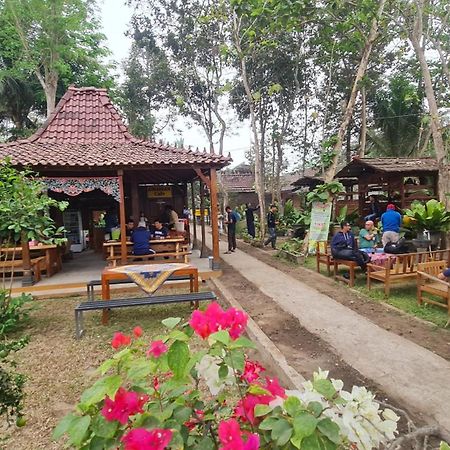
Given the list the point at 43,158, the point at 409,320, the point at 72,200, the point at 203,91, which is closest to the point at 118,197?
the point at 43,158

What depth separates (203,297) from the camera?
568 cm

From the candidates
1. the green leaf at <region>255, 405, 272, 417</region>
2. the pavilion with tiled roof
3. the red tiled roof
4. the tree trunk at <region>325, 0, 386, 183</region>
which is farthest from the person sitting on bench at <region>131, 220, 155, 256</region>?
the green leaf at <region>255, 405, 272, 417</region>

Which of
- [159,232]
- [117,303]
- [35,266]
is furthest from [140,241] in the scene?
[117,303]

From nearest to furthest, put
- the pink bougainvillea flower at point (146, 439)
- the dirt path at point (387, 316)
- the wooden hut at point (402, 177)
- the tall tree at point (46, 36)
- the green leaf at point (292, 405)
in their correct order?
the pink bougainvillea flower at point (146, 439)
the green leaf at point (292, 405)
the dirt path at point (387, 316)
the wooden hut at point (402, 177)
the tall tree at point (46, 36)

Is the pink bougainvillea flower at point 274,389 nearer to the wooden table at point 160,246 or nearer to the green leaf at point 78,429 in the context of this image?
the green leaf at point 78,429

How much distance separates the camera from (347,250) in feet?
25.5

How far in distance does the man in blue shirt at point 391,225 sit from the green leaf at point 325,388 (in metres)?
8.28

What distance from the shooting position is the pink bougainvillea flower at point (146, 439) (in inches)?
34.9

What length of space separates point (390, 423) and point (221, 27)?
19.1 metres

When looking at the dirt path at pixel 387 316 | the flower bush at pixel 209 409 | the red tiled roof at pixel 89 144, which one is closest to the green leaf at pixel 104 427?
the flower bush at pixel 209 409

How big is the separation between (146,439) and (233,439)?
0.23 metres

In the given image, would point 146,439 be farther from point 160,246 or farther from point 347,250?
point 160,246

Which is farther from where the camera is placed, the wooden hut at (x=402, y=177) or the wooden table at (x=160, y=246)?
the wooden hut at (x=402, y=177)

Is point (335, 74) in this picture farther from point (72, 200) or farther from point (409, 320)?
point (409, 320)
